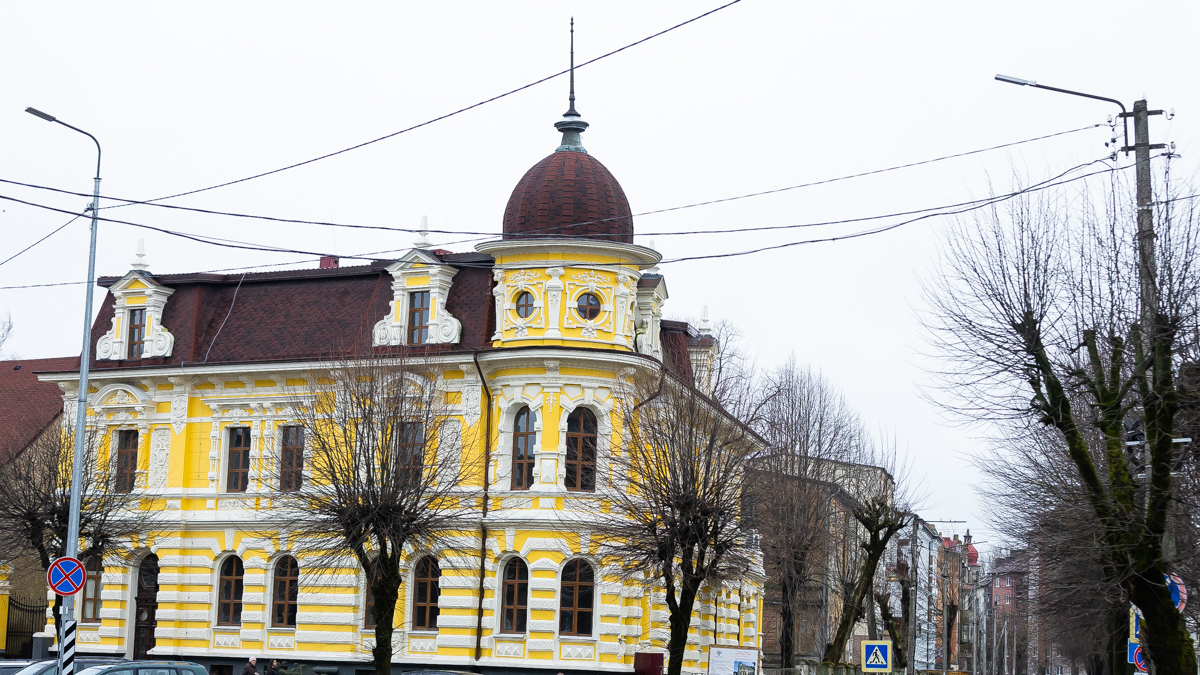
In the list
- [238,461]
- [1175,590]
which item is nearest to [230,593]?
[238,461]

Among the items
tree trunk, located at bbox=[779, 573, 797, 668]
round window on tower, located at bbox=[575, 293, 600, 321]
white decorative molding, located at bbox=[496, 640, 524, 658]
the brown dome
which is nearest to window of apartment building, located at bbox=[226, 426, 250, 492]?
white decorative molding, located at bbox=[496, 640, 524, 658]

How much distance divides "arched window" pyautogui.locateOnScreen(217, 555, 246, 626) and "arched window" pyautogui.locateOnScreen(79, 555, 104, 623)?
164 inches

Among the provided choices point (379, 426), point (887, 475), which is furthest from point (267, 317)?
point (887, 475)

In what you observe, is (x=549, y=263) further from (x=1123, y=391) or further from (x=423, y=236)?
(x=1123, y=391)

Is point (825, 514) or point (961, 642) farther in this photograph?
point (961, 642)

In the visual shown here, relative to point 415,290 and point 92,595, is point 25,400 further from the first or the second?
point 415,290

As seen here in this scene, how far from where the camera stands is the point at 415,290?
4038 cm

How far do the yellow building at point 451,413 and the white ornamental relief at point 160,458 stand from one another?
44 mm

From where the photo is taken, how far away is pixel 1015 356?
21.8 meters

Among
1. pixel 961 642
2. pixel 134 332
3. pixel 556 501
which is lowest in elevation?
pixel 961 642

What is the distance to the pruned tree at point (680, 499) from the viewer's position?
107ft

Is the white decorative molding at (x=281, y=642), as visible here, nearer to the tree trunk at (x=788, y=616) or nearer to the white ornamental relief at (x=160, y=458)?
the white ornamental relief at (x=160, y=458)

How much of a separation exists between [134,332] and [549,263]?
1476 cm

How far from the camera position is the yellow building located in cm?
3794
